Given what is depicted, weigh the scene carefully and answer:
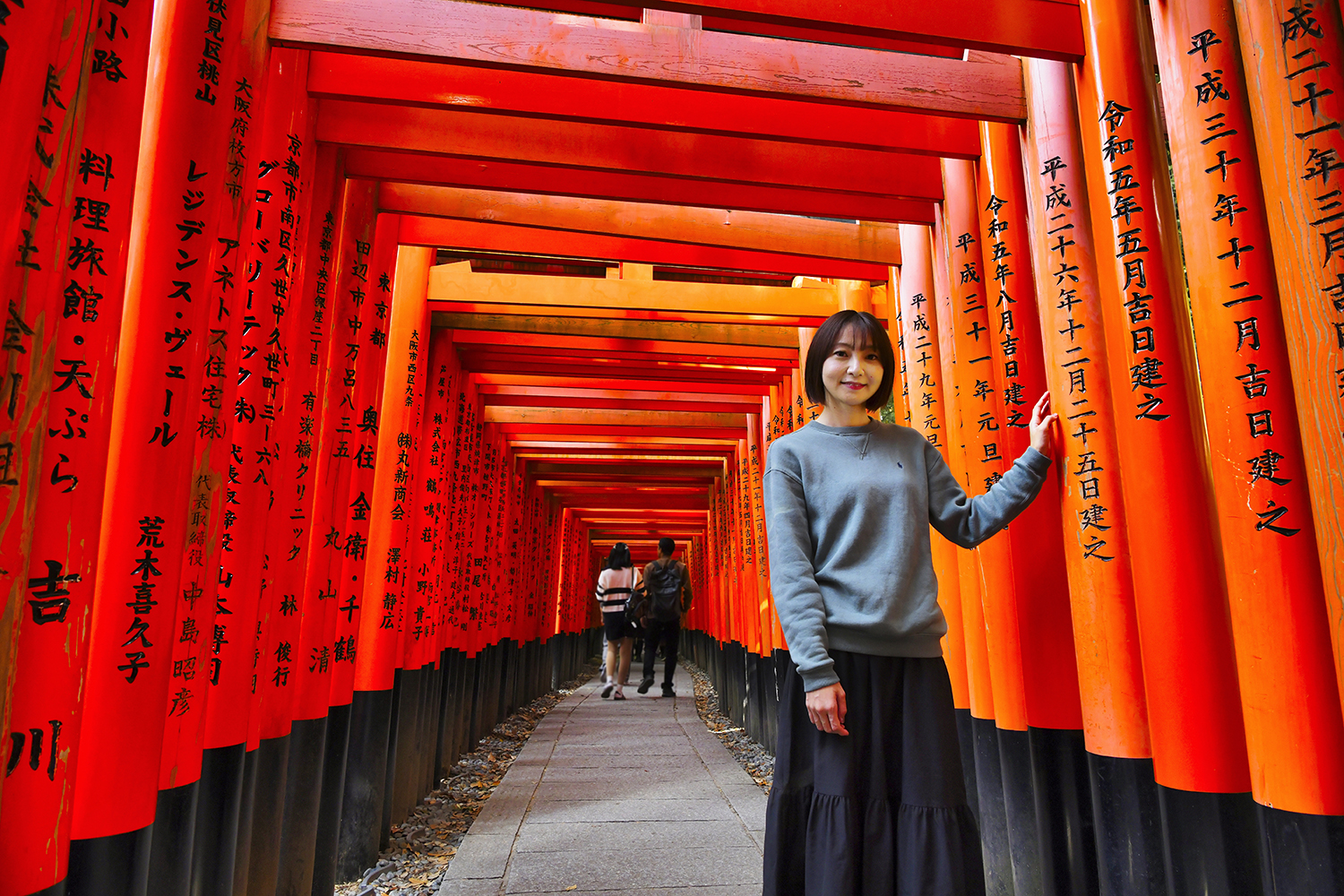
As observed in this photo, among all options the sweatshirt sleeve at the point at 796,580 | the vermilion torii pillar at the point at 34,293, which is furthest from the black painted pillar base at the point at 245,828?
the sweatshirt sleeve at the point at 796,580

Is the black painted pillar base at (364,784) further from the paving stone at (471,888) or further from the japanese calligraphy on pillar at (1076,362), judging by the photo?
the japanese calligraphy on pillar at (1076,362)

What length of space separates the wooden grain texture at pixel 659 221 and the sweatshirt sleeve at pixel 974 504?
227 cm

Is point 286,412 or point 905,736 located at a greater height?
point 286,412

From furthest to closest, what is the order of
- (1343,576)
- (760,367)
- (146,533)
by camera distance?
(760,367) → (146,533) → (1343,576)

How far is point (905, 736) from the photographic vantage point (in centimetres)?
174

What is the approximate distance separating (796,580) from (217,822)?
1.99 meters

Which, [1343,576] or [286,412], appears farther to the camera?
[286,412]

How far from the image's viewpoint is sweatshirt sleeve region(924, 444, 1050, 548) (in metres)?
1.99

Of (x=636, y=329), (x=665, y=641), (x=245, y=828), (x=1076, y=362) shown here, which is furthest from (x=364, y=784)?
(x=665, y=641)

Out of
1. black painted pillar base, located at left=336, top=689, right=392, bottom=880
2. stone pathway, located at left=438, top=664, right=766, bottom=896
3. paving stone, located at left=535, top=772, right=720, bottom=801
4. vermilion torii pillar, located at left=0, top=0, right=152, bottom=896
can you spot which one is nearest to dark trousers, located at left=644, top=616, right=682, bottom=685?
stone pathway, located at left=438, top=664, right=766, bottom=896

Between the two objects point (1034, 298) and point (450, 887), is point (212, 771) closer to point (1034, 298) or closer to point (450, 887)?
point (450, 887)

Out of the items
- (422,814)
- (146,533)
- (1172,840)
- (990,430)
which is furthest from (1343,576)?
(422,814)

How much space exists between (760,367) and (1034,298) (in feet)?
11.2

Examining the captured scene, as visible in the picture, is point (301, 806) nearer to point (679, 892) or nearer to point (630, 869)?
point (630, 869)
